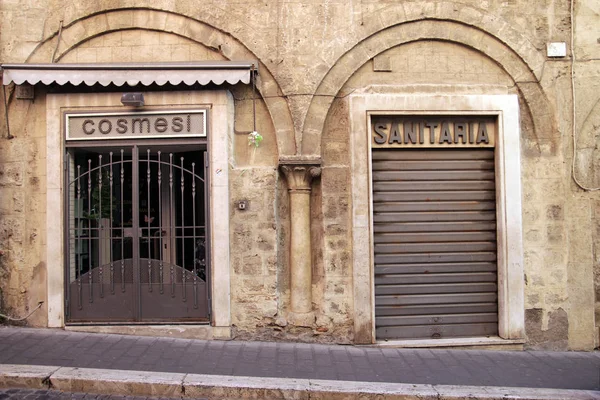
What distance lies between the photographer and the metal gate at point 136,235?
6.61 meters

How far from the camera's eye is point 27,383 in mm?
4953

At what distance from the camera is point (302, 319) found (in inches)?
256

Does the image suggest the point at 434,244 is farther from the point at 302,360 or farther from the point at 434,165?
the point at 302,360

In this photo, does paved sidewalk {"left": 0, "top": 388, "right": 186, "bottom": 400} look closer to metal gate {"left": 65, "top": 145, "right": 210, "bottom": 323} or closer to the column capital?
metal gate {"left": 65, "top": 145, "right": 210, "bottom": 323}

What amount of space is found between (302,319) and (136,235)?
102 inches

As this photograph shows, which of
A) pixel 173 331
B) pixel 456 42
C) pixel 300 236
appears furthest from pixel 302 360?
pixel 456 42

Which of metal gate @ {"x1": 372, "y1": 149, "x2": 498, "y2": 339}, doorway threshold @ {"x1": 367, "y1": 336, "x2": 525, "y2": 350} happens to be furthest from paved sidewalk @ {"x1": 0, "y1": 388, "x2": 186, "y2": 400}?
metal gate @ {"x1": 372, "y1": 149, "x2": 498, "y2": 339}

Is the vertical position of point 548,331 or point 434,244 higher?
point 434,244

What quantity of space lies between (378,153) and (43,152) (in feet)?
15.6

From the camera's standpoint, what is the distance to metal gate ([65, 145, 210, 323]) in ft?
21.7

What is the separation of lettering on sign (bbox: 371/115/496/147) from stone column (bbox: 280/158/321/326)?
1.12 meters

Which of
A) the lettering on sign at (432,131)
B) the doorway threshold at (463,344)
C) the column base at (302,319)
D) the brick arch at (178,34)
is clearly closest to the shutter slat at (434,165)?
the lettering on sign at (432,131)

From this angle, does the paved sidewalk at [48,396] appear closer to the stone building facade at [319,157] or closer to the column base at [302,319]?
the stone building facade at [319,157]

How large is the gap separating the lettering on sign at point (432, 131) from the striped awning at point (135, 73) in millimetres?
2070
